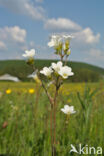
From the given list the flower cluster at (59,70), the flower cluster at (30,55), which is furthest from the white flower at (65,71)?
the flower cluster at (30,55)

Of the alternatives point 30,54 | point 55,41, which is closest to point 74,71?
point 55,41

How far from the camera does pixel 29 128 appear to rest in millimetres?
2559

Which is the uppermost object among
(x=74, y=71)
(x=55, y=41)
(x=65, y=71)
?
(x=55, y=41)

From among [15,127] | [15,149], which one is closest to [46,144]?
[15,149]

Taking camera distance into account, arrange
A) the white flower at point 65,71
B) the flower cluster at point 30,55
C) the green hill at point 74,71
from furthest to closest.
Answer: the green hill at point 74,71, the flower cluster at point 30,55, the white flower at point 65,71

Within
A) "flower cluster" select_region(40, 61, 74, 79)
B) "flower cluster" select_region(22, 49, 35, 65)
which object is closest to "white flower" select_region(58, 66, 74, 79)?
"flower cluster" select_region(40, 61, 74, 79)

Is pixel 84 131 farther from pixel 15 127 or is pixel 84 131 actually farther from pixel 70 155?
pixel 15 127

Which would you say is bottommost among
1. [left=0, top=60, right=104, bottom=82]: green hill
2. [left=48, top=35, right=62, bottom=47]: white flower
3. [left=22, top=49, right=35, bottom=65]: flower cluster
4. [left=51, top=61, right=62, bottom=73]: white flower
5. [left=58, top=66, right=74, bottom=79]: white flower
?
[left=0, top=60, right=104, bottom=82]: green hill

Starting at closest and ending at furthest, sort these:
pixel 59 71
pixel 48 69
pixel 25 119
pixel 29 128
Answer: pixel 59 71 → pixel 48 69 → pixel 29 128 → pixel 25 119

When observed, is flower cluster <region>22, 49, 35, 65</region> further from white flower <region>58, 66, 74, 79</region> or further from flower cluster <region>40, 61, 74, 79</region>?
white flower <region>58, 66, 74, 79</region>

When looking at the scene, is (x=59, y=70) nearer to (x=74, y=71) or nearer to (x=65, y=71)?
(x=65, y=71)

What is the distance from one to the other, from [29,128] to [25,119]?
0.49m

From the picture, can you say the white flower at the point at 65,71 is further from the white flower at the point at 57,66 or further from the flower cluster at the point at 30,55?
the flower cluster at the point at 30,55

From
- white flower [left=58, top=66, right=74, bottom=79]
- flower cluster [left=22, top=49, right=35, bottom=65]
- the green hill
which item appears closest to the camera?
white flower [left=58, top=66, right=74, bottom=79]
